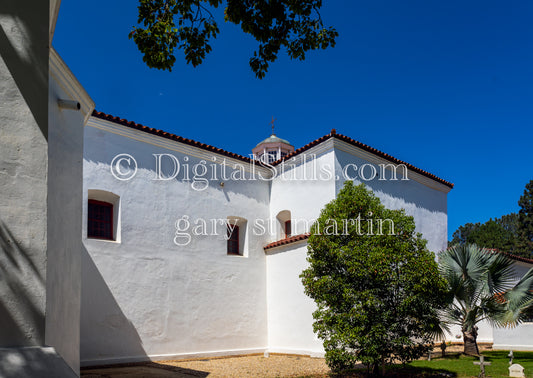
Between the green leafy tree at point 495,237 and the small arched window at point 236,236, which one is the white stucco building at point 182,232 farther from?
the green leafy tree at point 495,237

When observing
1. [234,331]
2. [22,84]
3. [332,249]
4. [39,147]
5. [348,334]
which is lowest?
[234,331]

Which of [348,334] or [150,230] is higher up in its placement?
[150,230]

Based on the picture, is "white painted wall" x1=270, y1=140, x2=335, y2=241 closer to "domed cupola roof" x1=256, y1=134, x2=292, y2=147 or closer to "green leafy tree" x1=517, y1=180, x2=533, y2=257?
"domed cupola roof" x1=256, y1=134, x2=292, y2=147

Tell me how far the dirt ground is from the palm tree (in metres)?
4.36

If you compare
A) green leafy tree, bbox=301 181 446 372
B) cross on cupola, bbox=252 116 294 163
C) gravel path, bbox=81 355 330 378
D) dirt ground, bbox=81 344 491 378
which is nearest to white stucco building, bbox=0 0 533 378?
dirt ground, bbox=81 344 491 378

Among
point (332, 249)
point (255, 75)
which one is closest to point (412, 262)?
point (332, 249)

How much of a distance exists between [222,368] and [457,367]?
6073 millimetres

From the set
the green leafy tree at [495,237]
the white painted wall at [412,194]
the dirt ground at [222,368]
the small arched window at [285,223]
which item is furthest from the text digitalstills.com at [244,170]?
the green leafy tree at [495,237]

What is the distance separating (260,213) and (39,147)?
40.3 ft

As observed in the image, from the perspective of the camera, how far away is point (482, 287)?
12.2m

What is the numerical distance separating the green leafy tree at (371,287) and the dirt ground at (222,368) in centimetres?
166

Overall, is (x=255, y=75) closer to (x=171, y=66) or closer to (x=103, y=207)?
(x=171, y=66)

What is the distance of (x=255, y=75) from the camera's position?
636cm

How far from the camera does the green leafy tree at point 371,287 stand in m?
9.15
